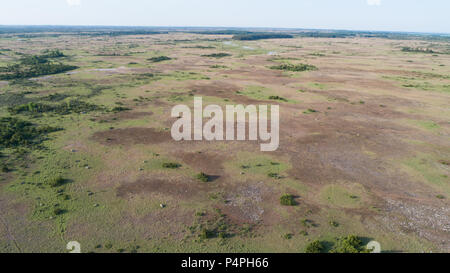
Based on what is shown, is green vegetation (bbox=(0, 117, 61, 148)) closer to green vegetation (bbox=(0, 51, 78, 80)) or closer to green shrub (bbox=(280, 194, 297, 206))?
green shrub (bbox=(280, 194, 297, 206))

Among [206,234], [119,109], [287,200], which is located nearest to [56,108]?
[119,109]

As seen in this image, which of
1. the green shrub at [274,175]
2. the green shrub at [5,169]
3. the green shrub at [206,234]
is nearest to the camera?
the green shrub at [206,234]

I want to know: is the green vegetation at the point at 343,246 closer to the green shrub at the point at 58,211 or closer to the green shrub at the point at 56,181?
the green shrub at the point at 58,211

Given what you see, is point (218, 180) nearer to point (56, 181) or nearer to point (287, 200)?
point (287, 200)

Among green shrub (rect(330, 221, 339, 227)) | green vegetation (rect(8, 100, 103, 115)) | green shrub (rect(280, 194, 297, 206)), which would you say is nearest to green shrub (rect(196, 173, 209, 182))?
green shrub (rect(280, 194, 297, 206))

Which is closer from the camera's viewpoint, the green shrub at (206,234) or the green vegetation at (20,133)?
the green shrub at (206,234)

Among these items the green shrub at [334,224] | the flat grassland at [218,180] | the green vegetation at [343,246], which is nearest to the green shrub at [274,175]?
the flat grassland at [218,180]
